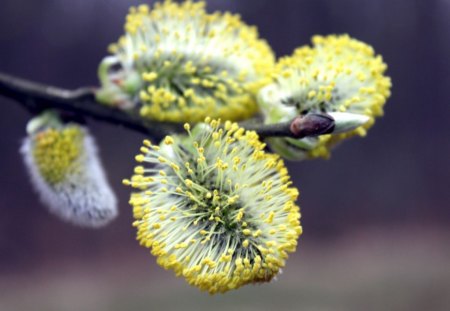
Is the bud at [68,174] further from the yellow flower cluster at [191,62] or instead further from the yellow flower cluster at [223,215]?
the yellow flower cluster at [223,215]

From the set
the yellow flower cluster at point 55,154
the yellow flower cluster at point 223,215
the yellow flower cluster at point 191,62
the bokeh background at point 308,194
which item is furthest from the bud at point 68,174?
the bokeh background at point 308,194

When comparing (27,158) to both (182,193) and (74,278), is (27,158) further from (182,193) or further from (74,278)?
(74,278)

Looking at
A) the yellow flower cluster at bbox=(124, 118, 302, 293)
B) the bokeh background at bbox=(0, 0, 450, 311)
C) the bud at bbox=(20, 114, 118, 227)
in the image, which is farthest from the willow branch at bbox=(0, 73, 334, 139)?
the bokeh background at bbox=(0, 0, 450, 311)

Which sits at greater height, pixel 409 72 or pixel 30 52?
pixel 409 72

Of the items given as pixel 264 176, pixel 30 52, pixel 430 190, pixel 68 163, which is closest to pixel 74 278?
pixel 30 52

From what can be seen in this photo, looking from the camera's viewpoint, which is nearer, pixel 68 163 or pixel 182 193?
pixel 182 193

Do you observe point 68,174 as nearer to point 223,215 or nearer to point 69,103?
point 69,103
